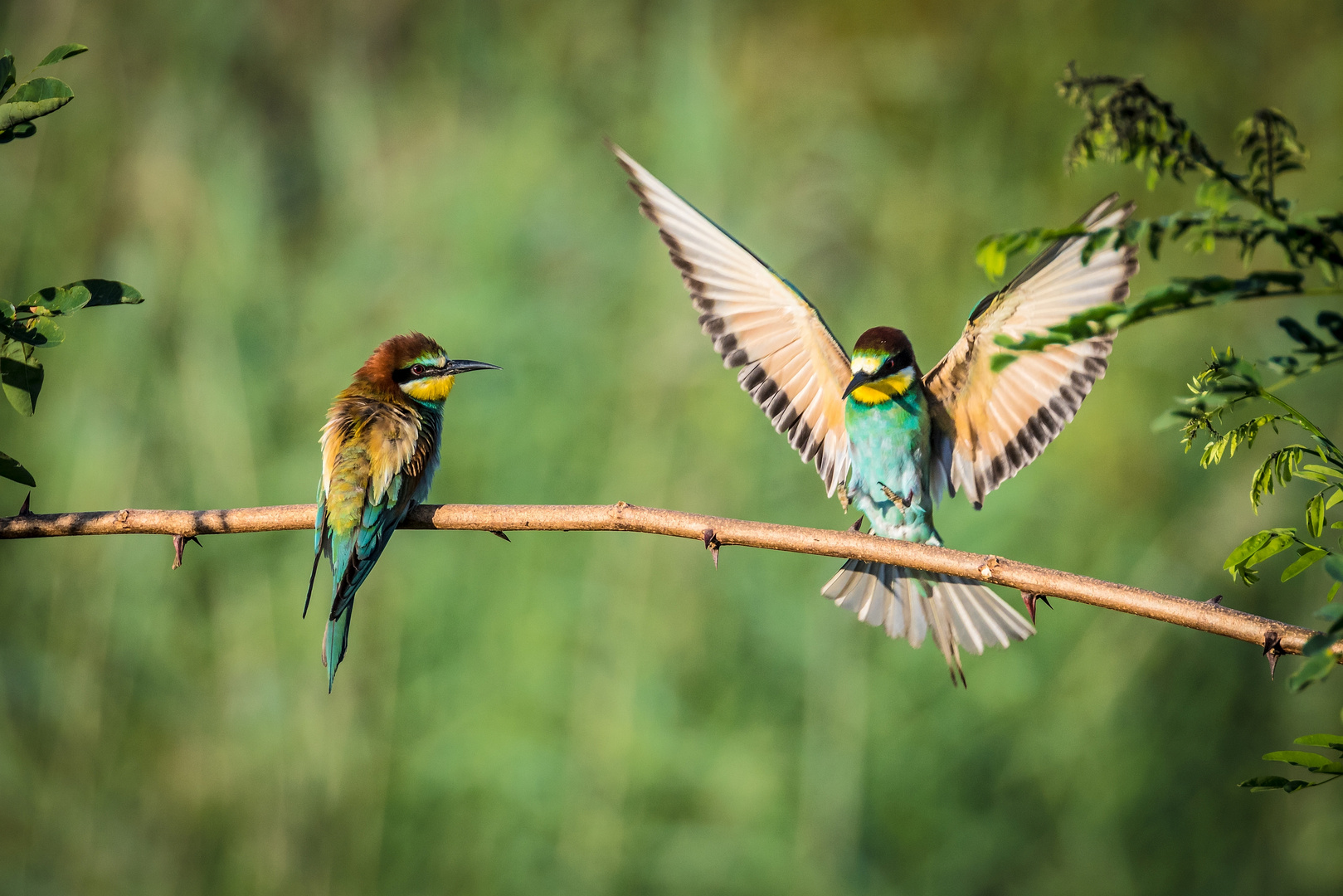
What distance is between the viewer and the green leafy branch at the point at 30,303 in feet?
3.36

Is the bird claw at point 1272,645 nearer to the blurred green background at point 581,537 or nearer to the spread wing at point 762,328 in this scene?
the spread wing at point 762,328

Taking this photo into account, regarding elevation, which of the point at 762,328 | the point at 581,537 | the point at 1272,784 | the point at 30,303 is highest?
the point at 762,328

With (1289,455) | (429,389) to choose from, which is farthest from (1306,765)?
(429,389)

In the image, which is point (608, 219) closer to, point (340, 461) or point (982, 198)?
point (982, 198)

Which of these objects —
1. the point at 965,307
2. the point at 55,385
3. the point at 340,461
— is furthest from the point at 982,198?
the point at 55,385

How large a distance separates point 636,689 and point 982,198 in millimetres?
1553

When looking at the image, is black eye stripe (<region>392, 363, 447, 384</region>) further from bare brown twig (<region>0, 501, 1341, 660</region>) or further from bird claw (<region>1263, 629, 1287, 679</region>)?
bird claw (<region>1263, 629, 1287, 679</region>)

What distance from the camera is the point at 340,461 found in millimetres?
1961

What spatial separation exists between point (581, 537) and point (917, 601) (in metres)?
1.06

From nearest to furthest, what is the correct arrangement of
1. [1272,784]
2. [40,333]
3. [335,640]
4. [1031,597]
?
[1272,784] < [40,333] < [1031,597] < [335,640]

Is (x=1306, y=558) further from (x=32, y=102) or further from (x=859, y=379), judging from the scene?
(x=32, y=102)

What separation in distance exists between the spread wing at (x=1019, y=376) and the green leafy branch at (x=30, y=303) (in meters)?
1.15

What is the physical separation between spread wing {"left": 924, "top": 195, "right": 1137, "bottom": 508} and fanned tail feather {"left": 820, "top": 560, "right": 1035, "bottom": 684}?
173 millimetres

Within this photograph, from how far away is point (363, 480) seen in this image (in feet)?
6.33
